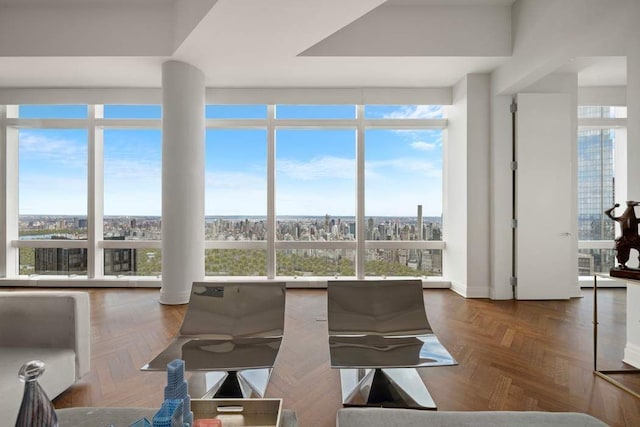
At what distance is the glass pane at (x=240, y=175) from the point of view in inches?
211

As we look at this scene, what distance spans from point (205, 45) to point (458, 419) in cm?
429

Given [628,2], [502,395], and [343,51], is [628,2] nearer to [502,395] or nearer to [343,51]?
[343,51]

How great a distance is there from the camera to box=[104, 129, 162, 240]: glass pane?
5.36 metres

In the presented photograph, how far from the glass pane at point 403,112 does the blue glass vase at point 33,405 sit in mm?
5092

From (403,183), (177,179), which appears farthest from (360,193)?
(177,179)

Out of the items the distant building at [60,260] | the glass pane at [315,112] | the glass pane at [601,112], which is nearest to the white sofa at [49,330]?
the distant building at [60,260]

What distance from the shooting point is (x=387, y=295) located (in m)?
2.42

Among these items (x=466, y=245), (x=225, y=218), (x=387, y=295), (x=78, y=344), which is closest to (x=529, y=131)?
(x=466, y=245)

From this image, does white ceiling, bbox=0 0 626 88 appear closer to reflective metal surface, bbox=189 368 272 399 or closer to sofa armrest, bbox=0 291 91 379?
sofa armrest, bbox=0 291 91 379

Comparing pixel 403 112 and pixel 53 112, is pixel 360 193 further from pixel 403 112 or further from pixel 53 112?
pixel 53 112

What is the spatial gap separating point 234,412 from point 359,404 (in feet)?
3.41

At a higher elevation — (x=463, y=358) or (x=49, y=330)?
(x=49, y=330)

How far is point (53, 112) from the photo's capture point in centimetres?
533

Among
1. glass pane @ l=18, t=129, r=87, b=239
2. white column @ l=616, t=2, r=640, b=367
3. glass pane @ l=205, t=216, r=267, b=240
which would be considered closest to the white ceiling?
glass pane @ l=18, t=129, r=87, b=239
